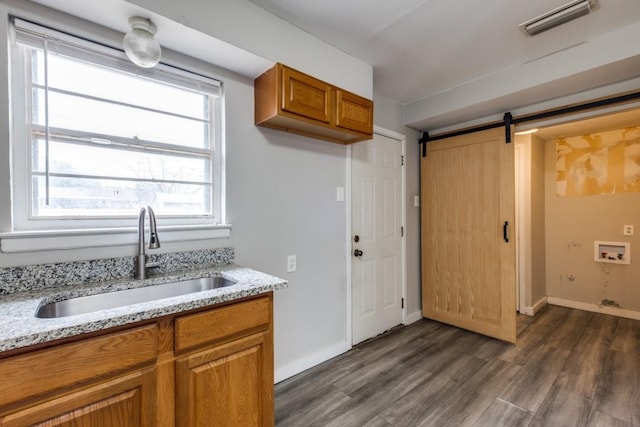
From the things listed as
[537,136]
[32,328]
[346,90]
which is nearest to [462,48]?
[346,90]

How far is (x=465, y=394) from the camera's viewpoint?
78.9 inches

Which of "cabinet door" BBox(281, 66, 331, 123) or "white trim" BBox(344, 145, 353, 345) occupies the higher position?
"cabinet door" BBox(281, 66, 331, 123)

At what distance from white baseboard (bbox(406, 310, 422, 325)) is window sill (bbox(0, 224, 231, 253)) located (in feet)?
8.10

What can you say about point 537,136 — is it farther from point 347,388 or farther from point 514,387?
point 347,388

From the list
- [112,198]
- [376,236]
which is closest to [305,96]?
[112,198]

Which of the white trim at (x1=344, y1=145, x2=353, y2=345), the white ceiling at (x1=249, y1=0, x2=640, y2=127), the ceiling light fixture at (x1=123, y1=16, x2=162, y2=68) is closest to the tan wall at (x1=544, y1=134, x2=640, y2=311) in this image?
the white ceiling at (x1=249, y1=0, x2=640, y2=127)

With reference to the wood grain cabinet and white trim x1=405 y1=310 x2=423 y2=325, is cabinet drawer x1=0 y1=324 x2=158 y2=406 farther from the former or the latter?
white trim x1=405 y1=310 x2=423 y2=325

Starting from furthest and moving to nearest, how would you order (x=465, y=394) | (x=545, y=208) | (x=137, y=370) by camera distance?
(x=545, y=208)
(x=465, y=394)
(x=137, y=370)

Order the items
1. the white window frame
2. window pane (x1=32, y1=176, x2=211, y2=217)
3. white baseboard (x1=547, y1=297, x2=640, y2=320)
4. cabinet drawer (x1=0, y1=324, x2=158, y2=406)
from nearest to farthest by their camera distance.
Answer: cabinet drawer (x1=0, y1=324, x2=158, y2=406)
the white window frame
window pane (x1=32, y1=176, x2=211, y2=217)
white baseboard (x1=547, y1=297, x2=640, y2=320)

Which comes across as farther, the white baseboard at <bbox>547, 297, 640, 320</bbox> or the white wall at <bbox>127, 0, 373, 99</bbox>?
the white baseboard at <bbox>547, 297, 640, 320</bbox>

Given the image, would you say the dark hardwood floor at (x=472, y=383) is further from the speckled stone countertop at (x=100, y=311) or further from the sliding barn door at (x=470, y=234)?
the speckled stone countertop at (x=100, y=311)

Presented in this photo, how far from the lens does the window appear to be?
1.35 m

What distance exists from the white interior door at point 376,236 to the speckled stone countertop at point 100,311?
1.37 m

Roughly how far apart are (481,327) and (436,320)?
0.49 metres
